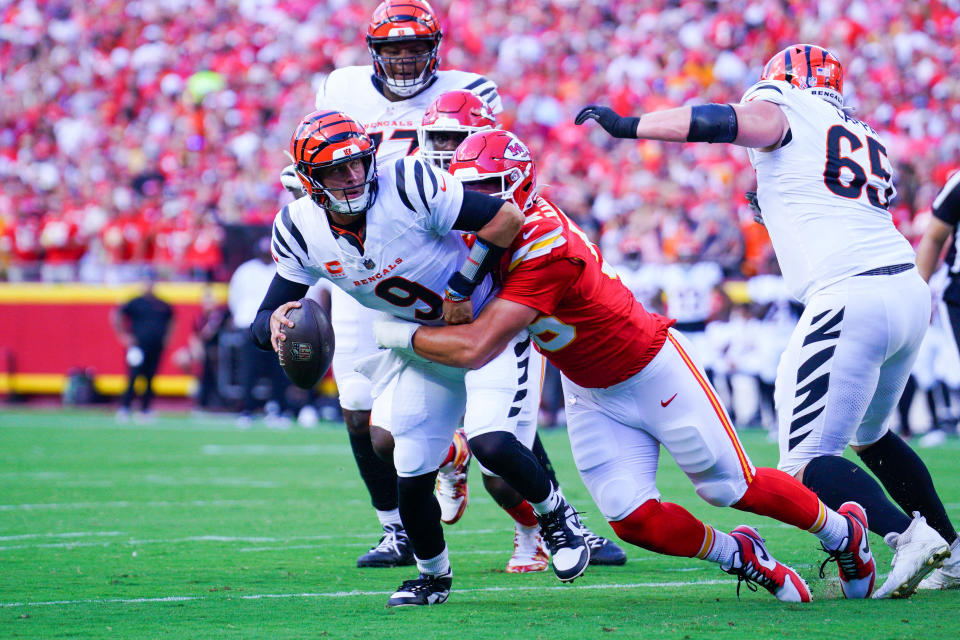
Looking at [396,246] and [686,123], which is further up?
[686,123]

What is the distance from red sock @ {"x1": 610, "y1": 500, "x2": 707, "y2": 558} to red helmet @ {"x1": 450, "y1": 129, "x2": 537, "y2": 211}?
3.62 feet

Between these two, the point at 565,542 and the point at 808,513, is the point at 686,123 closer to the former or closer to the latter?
the point at 808,513

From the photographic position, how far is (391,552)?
5430 mm

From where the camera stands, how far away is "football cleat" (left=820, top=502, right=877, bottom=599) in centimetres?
418

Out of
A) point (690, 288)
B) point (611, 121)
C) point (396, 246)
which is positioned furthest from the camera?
point (690, 288)

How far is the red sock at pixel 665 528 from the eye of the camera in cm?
412

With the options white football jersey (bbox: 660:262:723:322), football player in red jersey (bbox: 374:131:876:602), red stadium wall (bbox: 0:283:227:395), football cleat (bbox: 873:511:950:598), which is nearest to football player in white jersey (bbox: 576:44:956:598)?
football cleat (bbox: 873:511:950:598)

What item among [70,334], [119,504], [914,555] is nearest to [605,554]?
[914,555]

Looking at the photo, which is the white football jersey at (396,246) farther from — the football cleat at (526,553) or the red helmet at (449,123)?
the football cleat at (526,553)

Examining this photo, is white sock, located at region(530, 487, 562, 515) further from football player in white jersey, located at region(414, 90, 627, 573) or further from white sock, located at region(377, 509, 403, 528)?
white sock, located at region(377, 509, 403, 528)

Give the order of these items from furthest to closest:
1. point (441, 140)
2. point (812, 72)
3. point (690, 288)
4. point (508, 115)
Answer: point (508, 115) → point (690, 288) → point (441, 140) → point (812, 72)

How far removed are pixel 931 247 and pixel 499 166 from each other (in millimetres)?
1921

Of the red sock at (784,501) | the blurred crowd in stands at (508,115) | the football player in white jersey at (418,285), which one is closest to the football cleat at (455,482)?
the football player in white jersey at (418,285)

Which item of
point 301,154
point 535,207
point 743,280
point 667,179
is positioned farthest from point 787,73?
point 667,179
